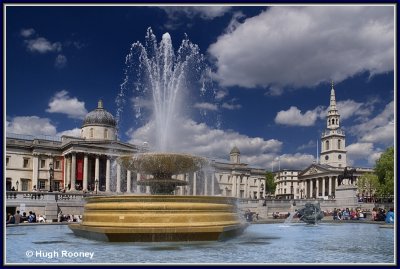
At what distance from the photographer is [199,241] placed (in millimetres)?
13906

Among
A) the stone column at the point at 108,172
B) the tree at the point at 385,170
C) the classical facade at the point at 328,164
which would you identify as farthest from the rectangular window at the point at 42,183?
the classical facade at the point at 328,164

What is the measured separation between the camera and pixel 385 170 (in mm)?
63938

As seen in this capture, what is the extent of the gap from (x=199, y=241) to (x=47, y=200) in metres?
27.3

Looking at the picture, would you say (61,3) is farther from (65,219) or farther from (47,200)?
(47,200)

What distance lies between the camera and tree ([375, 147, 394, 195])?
5939 cm

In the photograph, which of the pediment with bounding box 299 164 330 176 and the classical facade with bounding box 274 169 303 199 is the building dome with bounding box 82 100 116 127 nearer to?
the pediment with bounding box 299 164 330 176

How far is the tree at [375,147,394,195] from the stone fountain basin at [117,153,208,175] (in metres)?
44.3

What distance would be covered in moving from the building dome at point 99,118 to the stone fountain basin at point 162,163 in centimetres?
5368

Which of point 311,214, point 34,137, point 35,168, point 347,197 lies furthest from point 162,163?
point 34,137

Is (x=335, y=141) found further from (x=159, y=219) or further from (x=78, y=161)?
(x=159, y=219)

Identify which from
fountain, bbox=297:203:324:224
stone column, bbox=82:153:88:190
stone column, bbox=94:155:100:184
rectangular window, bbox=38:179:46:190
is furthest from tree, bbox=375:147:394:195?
rectangular window, bbox=38:179:46:190

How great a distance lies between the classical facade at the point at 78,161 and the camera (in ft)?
218

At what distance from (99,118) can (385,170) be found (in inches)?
1564

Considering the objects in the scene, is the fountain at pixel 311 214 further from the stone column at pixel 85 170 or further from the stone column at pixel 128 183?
the stone column at pixel 128 183
